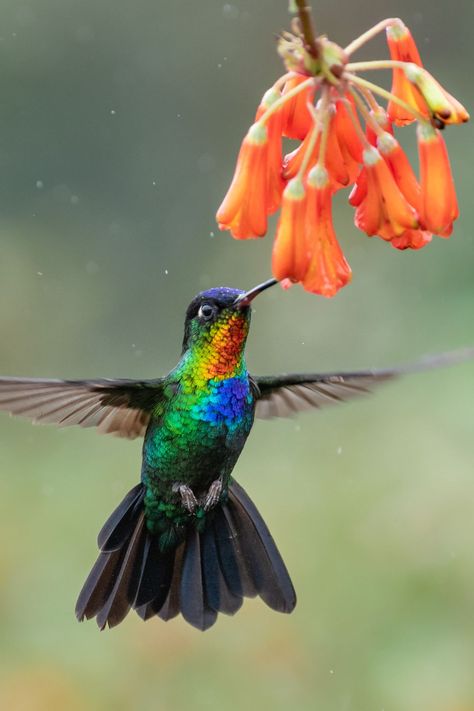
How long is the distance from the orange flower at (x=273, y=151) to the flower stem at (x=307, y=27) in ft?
0.66

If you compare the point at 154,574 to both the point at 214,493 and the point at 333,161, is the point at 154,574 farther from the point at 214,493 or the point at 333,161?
the point at 333,161

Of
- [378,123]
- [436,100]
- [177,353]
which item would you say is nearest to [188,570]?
[378,123]

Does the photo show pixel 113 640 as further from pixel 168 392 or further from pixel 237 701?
pixel 168 392

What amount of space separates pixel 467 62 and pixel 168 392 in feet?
12.9

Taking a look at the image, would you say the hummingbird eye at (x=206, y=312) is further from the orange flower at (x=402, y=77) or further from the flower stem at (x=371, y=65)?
the flower stem at (x=371, y=65)

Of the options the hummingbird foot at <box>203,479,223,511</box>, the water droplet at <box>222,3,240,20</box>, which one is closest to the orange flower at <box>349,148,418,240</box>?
the hummingbird foot at <box>203,479,223,511</box>

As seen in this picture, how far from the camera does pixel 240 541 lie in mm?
3033

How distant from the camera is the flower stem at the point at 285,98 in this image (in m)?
1.79

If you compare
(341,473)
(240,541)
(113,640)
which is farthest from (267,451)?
(240,541)

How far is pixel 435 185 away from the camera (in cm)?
187

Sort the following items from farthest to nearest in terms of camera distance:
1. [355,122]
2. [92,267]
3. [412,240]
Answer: [92,267] → [412,240] → [355,122]

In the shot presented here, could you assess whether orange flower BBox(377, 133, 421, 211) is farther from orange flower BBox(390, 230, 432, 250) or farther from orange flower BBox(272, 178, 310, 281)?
orange flower BBox(272, 178, 310, 281)

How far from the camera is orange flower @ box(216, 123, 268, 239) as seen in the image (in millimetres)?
1929

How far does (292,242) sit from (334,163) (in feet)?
0.82
